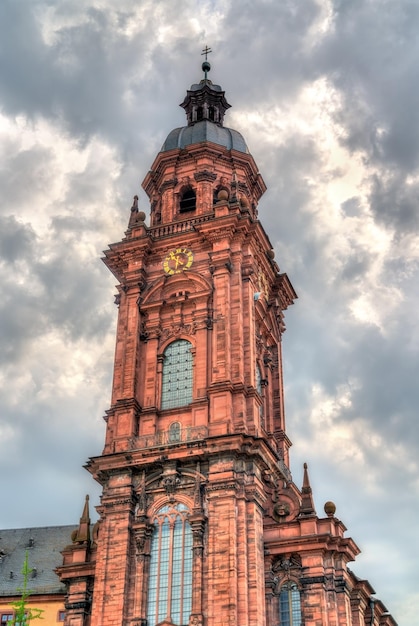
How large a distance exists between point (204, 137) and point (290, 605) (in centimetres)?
3414

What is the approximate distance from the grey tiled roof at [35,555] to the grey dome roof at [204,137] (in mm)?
29789

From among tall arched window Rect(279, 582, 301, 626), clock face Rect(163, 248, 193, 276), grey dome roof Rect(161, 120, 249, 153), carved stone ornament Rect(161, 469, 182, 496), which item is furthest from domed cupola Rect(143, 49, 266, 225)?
tall arched window Rect(279, 582, 301, 626)

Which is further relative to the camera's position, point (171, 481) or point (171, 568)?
point (171, 481)

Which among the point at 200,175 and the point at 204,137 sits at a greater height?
the point at 204,137

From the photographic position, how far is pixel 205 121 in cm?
6450

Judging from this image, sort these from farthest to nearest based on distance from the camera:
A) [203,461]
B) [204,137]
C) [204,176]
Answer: [204,137] → [204,176] → [203,461]

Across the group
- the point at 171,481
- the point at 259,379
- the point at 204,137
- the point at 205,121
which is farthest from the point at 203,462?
the point at 205,121

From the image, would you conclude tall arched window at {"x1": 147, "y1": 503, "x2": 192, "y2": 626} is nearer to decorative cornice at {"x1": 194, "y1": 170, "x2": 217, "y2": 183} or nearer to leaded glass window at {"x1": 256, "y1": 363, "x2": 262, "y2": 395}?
leaded glass window at {"x1": 256, "y1": 363, "x2": 262, "y2": 395}

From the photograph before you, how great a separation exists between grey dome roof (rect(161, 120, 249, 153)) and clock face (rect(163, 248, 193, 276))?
36.7 feet

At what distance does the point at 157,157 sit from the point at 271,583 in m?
32.2

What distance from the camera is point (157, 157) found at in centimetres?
6219

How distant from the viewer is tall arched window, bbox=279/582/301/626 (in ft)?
141

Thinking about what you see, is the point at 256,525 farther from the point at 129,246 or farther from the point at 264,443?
the point at 129,246

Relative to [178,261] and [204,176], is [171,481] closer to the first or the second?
[178,261]
